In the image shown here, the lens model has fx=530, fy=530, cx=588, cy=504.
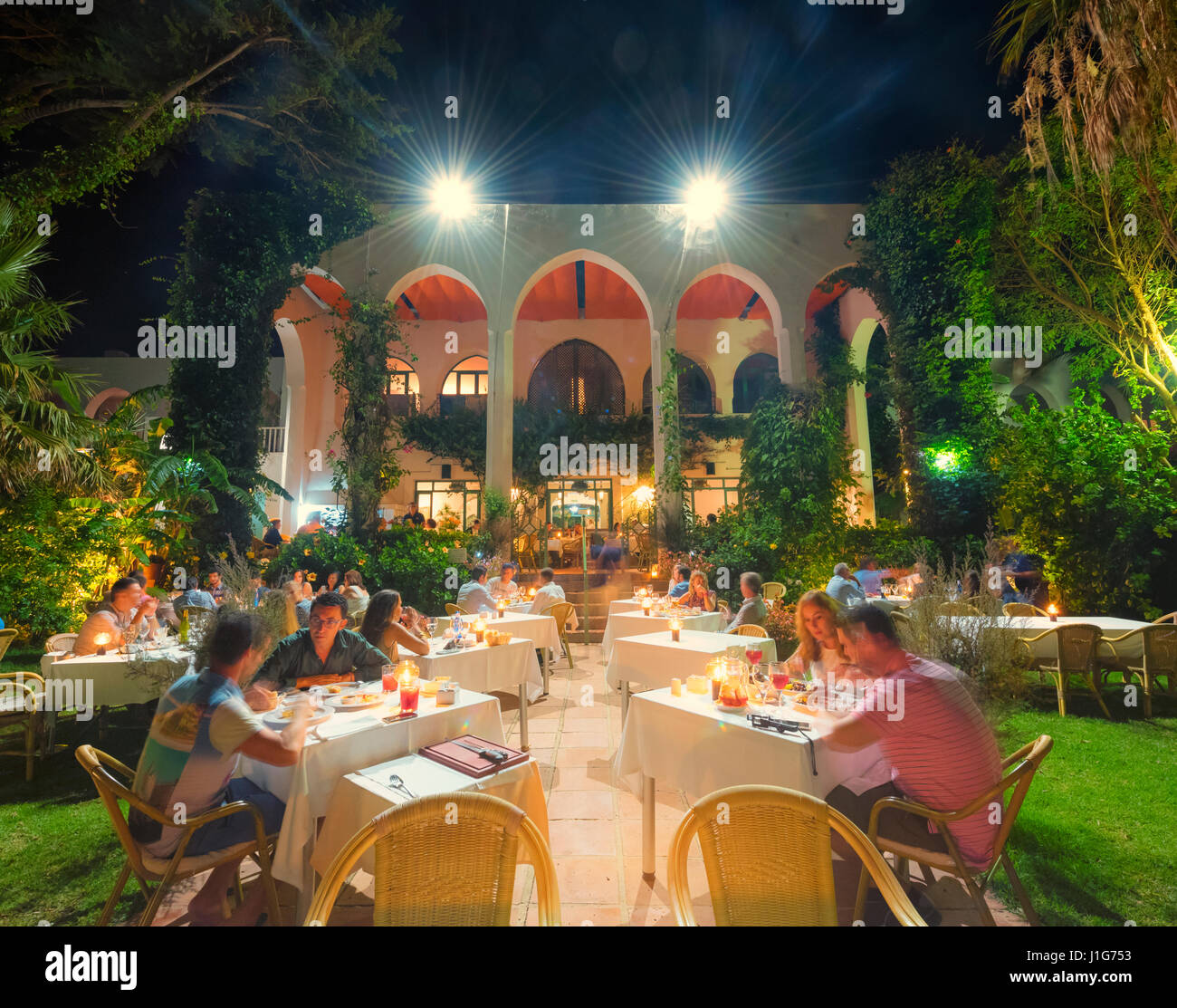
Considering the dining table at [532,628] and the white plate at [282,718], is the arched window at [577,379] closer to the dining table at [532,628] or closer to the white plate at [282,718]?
the dining table at [532,628]

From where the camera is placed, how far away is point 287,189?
1050cm

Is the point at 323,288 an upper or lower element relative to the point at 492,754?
upper

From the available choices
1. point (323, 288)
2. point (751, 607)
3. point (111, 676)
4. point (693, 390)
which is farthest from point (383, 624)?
point (693, 390)

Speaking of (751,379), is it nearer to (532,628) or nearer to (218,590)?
(532,628)

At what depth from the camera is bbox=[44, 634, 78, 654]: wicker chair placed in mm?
4579

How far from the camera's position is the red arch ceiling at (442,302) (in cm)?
1700

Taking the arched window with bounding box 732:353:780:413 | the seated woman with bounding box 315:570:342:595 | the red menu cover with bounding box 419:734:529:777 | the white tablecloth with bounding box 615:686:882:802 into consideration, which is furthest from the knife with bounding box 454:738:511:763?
the arched window with bounding box 732:353:780:413

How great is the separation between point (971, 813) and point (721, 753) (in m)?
1.00

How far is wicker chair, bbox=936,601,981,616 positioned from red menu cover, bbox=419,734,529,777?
410 centimetres

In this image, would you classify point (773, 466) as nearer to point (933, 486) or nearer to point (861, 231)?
point (933, 486)

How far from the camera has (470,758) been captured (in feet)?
7.65

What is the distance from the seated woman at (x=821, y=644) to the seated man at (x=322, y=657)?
9.01ft

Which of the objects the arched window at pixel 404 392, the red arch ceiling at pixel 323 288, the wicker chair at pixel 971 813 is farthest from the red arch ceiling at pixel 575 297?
the wicker chair at pixel 971 813
